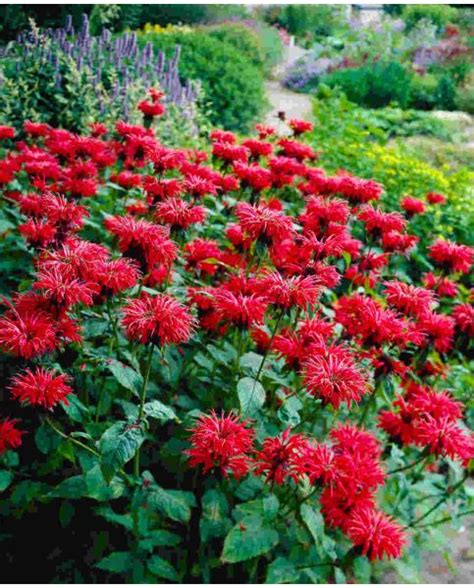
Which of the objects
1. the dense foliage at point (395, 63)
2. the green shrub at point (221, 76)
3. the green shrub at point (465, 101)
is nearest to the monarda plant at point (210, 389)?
the green shrub at point (221, 76)

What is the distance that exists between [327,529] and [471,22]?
10615 millimetres

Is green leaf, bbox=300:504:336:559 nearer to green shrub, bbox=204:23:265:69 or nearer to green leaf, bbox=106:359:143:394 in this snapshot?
green leaf, bbox=106:359:143:394

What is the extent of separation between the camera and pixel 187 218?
1842 millimetres

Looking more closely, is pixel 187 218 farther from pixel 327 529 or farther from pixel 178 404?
pixel 327 529

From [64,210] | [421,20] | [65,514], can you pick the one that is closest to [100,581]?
[65,514]

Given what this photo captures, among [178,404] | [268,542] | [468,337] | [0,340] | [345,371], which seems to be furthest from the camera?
[468,337]

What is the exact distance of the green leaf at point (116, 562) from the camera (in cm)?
168

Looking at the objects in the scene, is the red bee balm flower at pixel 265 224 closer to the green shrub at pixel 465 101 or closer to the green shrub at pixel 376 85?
the green shrub at pixel 376 85

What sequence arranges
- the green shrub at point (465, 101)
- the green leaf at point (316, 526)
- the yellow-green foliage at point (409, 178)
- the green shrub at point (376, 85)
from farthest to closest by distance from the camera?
the green shrub at point (465, 101), the green shrub at point (376, 85), the yellow-green foliage at point (409, 178), the green leaf at point (316, 526)

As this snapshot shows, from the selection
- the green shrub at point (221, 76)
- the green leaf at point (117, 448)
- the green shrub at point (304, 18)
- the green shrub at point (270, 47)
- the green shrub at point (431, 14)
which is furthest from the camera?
the green shrub at point (304, 18)

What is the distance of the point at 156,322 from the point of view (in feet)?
4.58

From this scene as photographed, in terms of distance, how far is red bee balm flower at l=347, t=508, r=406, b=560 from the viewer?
1.42m

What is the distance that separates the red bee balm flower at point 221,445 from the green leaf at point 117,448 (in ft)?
0.47

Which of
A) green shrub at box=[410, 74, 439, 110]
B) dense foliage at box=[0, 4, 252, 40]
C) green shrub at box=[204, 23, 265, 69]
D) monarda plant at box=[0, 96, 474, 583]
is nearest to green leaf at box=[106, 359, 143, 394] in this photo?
monarda plant at box=[0, 96, 474, 583]
